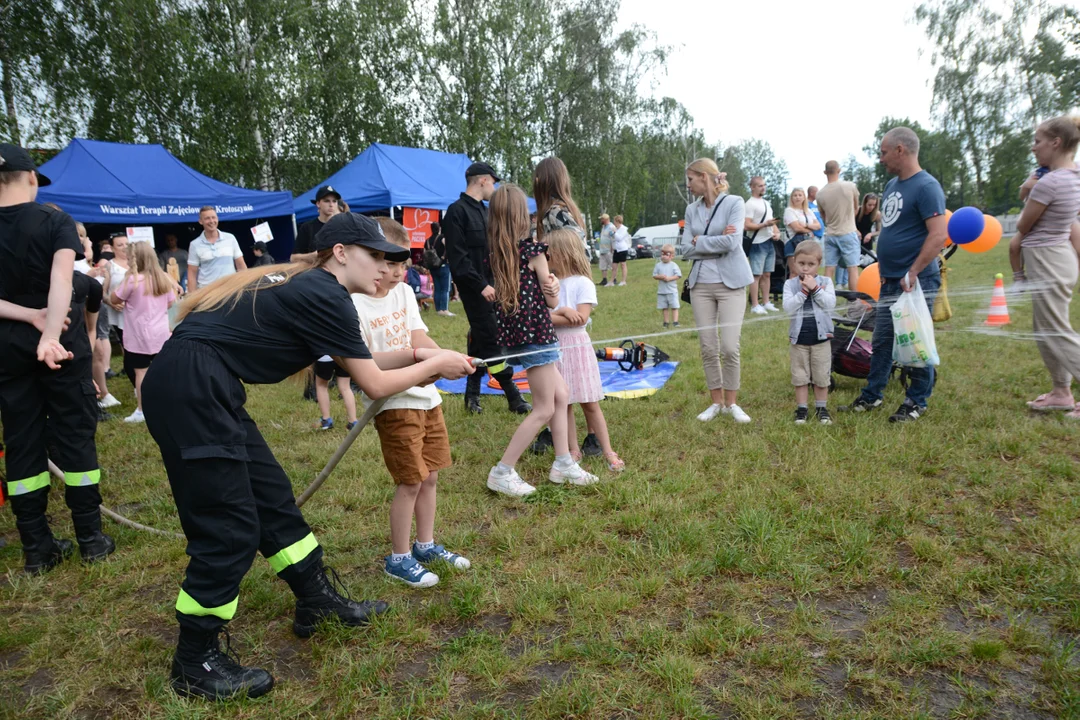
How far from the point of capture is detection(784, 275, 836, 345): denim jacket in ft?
17.6

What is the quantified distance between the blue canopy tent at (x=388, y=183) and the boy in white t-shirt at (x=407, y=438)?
12.0 m

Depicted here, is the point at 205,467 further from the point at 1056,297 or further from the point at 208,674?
the point at 1056,297

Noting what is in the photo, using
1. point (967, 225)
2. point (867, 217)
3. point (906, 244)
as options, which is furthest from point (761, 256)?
point (906, 244)

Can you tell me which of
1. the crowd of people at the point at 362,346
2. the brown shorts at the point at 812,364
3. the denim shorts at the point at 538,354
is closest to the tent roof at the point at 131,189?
the crowd of people at the point at 362,346

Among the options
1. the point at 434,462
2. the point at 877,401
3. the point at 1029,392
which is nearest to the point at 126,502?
the point at 434,462

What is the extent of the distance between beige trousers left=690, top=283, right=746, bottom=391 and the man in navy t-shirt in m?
1.20

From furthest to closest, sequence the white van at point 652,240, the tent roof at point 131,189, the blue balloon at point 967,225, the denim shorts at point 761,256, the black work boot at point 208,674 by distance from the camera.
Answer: the white van at point 652,240
the denim shorts at point 761,256
the tent roof at point 131,189
the blue balloon at point 967,225
the black work boot at point 208,674

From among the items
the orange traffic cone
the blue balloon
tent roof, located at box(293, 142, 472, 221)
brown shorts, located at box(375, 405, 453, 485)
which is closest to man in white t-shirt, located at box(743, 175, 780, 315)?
the orange traffic cone

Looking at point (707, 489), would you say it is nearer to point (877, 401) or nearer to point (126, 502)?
point (877, 401)

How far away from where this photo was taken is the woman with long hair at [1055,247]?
4.98 metres

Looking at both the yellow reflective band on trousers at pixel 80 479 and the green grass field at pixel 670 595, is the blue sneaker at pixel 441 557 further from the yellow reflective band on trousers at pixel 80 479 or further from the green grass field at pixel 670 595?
the yellow reflective band on trousers at pixel 80 479

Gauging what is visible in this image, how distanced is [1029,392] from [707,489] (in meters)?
3.85

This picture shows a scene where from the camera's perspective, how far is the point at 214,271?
7816 millimetres

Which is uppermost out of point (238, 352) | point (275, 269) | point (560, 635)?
point (275, 269)
